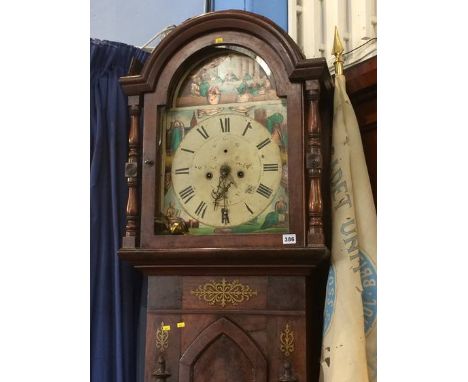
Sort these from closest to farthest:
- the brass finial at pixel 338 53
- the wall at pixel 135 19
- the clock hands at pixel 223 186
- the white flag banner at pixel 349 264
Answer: the white flag banner at pixel 349 264, the clock hands at pixel 223 186, the brass finial at pixel 338 53, the wall at pixel 135 19

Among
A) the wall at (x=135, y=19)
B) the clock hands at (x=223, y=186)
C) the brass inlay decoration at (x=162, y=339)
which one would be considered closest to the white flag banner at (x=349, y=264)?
the clock hands at (x=223, y=186)

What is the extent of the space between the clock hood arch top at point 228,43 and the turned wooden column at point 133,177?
5 cm

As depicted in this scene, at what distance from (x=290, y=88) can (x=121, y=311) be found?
0.72 m

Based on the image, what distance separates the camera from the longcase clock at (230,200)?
5.18 ft

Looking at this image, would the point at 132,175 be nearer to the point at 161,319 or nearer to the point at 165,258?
the point at 165,258

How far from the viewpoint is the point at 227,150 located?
1680mm

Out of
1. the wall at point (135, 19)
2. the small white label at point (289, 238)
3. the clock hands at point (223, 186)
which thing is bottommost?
the small white label at point (289, 238)

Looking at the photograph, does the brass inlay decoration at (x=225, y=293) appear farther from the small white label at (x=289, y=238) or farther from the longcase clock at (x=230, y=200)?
the small white label at (x=289, y=238)

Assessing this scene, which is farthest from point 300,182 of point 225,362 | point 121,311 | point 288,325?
point 121,311

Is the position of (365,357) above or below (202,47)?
below

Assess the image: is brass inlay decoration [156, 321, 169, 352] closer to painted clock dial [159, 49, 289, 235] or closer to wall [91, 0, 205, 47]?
painted clock dial [159, 49, 289, 235]

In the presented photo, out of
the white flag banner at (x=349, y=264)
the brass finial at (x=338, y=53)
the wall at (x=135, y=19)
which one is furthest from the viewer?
the wall at (x=135, y=19)

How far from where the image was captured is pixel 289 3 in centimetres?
206
